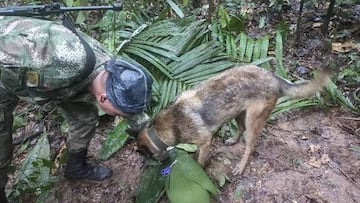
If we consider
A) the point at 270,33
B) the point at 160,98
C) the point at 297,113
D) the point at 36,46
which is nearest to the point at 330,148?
the point at 297,113

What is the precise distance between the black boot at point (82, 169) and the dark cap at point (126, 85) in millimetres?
1277

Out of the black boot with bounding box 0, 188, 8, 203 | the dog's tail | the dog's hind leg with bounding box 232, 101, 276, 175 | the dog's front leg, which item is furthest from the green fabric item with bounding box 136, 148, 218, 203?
the black boot with bounding box 0, 188, 8, 203

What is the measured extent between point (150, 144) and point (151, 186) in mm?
447

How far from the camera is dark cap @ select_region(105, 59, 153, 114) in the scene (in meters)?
2.95

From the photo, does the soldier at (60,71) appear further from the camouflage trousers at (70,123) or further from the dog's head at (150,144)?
the dog's head at (150,144)

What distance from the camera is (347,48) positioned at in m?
5.86

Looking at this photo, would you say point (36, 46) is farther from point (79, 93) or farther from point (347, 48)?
point (347, 48)

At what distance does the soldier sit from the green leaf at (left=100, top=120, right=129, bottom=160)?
120cm

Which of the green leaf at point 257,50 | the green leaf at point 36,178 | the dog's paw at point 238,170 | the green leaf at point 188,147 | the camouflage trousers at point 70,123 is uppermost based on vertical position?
the camouflage trousers at point 70,123

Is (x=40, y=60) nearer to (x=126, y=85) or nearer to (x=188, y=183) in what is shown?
(x=126, y=85)

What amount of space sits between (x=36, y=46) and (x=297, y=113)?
3.08 meters

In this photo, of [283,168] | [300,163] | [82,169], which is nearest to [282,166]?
[283,168]

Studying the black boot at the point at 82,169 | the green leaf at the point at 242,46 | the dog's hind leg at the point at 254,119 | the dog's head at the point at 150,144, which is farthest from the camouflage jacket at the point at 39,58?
the green leaf at the point at 242,46

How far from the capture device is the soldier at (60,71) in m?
2.82
